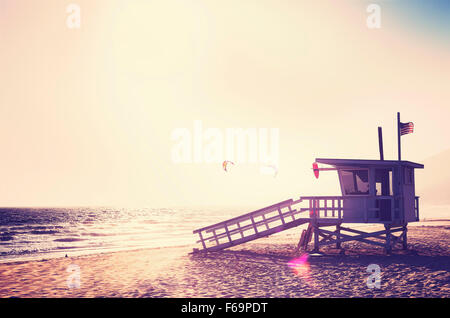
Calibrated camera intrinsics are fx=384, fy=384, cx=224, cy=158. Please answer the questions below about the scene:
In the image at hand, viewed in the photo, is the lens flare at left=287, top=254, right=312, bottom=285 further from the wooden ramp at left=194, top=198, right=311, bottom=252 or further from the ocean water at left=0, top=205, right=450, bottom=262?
the ocean water at left=0, top=205, right=450, bottom=262

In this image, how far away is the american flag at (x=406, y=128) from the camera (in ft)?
62.7

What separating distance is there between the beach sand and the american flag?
19.3ft

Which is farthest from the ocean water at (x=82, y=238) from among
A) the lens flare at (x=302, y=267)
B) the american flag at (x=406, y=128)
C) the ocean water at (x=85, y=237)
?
the american flag at (x=406, y=128)

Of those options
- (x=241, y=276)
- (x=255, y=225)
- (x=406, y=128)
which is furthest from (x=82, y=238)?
(x=406, y=128)

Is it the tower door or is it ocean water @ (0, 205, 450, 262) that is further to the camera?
ocean water @ (0, 205, 450, 262)

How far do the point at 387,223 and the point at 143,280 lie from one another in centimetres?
1136

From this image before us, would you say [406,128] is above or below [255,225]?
above

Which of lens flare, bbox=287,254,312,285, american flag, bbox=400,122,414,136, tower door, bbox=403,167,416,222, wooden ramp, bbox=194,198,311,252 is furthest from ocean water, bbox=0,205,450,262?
american flag, bbox=400,122,414,136

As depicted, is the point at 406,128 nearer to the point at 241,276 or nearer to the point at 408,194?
the point at 408,194

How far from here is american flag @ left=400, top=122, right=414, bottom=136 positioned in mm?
19117

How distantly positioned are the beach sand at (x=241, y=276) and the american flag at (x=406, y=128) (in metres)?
5.87

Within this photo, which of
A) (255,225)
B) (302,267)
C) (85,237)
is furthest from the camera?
(85,237)

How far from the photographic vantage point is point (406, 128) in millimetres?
19297

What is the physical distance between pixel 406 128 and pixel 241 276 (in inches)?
466
